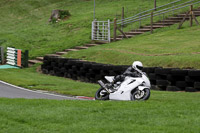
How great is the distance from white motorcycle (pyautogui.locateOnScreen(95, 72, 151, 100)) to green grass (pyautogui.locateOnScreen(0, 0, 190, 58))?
1799 centimetres

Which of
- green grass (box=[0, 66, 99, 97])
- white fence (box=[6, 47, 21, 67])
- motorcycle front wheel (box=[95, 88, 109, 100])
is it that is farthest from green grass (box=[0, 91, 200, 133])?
white fence (box=[6, 47, 21, 67])

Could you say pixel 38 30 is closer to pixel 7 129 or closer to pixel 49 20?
pixel 49 20

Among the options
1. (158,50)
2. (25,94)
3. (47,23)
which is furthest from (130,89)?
(47,23)

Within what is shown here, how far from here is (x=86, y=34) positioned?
34.8 meters

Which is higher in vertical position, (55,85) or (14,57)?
(14,57)

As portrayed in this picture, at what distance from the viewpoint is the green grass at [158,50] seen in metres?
20.0

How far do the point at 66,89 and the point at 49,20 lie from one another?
2548 cm

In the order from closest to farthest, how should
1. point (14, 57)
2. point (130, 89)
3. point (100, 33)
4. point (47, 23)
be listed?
point (130, 89)
point (14, 57)
point (100, 33)
point (47, 23)

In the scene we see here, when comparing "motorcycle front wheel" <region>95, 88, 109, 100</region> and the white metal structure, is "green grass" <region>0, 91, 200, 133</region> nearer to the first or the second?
"motorcycle front wheel" <region>95, 88, 109, 100</region>

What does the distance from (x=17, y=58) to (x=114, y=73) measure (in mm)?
11637

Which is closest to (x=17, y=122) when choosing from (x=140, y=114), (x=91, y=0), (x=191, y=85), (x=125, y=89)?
(x=140, y=114)

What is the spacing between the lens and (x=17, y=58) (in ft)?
96.1

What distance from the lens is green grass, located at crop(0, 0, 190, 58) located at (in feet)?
113

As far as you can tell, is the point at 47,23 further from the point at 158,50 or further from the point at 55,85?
Result: the point at 55,85
